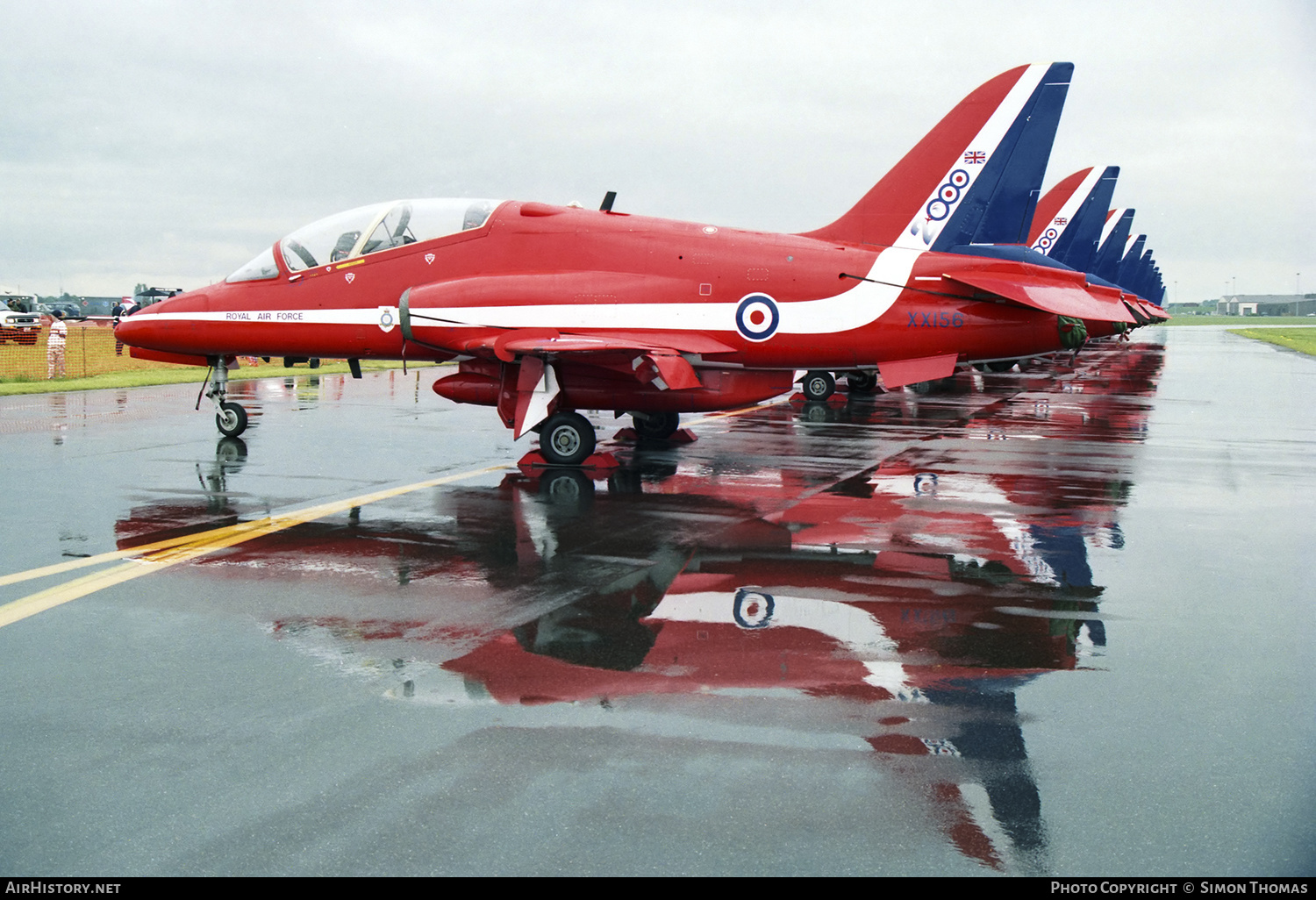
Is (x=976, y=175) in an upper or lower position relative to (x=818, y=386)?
upper

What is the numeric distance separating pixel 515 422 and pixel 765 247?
3.90 meters

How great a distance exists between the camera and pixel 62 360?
2509 centimetres

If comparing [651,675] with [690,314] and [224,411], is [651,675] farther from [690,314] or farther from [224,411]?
[224,411]

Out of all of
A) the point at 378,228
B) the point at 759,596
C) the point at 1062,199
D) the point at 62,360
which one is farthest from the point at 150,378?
the point at 1062,199

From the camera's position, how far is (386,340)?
13.0 m

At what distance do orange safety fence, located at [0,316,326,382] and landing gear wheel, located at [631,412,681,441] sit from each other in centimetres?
1110

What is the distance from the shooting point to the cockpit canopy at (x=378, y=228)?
12.9m

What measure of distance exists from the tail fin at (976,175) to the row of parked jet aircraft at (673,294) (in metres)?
0.02

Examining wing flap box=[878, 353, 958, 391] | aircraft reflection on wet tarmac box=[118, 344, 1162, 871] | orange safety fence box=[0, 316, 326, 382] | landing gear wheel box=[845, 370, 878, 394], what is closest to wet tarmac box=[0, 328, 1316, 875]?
aircraft reflection on wet tarmac box=[118, 344, 1162, 871]

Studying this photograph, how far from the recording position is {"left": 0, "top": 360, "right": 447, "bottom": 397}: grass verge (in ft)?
72.4

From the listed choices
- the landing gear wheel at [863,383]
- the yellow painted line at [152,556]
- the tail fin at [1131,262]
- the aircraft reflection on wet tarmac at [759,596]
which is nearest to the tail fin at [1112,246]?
the tail fin at [1131,262]

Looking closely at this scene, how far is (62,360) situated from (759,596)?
24.6 metres

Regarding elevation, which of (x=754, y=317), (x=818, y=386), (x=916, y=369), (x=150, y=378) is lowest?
(x=150, y=378)
